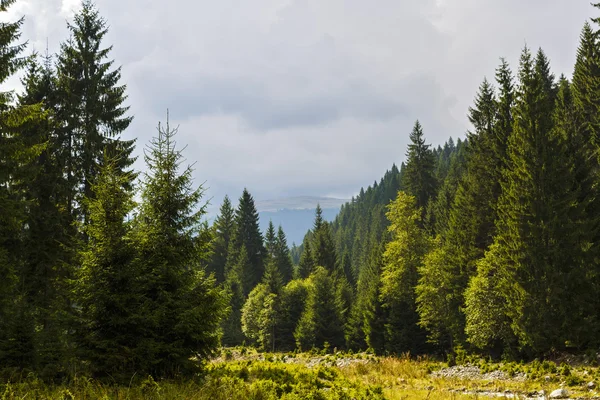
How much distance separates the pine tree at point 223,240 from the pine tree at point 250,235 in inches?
74.1

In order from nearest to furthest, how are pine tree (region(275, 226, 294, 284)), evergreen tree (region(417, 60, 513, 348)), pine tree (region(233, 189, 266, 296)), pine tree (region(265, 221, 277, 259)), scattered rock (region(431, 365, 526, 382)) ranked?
scattered rock (region(431, 365, 526, 382))
evergreen tree (region(417, 60, 513, 348))
pine tree (region(275, 226, 294, 284))
pine tree (region(233, 189, 266, 296))
pine tree (region(265, 221, 277, 259))

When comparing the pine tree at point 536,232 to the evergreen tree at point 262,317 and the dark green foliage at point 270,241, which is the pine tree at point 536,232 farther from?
the dark green foliage at point 270,241

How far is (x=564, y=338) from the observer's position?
20469mm

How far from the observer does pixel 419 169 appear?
5322cm

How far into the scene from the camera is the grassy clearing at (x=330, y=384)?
Answer: 7418mm

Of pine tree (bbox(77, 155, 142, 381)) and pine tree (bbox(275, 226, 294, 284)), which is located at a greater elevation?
pine tree (bbox(275, 226, 294, 284))

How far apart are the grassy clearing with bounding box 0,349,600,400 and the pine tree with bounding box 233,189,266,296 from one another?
51636 millimetres

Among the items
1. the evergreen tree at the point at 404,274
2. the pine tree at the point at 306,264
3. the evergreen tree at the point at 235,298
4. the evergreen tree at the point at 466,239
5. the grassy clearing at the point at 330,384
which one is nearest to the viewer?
the grassy clearing at the point at 330,384

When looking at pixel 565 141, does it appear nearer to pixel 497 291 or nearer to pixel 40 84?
pixel 497 291

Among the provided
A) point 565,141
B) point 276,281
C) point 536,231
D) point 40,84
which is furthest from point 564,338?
point 276,281

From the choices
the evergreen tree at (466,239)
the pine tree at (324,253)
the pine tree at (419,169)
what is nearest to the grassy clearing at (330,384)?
the evergreen tree at (466,239)

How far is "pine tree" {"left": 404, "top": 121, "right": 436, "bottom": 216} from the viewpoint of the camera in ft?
174

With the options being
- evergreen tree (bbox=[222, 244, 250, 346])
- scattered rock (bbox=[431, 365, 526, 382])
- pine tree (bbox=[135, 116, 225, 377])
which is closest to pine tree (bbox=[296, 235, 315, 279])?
evergreen tree (bbox=[222, 244, 250, 346])

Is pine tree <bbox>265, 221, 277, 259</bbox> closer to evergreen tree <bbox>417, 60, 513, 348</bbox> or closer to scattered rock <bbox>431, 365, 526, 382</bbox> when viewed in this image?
evergreen tree <bbox>417, 60, 513, 348</bbox>
